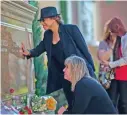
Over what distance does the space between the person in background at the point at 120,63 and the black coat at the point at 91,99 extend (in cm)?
135

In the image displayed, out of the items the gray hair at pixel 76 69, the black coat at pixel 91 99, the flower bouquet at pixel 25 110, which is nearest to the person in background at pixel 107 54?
the flower bouquet at pixel 25 110

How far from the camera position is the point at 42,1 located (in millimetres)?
6215

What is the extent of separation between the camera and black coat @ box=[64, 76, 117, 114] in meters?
3.29

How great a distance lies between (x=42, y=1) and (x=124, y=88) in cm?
224

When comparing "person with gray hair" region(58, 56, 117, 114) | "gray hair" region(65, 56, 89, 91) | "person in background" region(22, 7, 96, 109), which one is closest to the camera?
"person with gray hair" region(58, 56, 117, 114)

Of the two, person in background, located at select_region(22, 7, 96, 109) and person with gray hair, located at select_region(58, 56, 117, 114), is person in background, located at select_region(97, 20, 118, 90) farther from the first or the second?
person with gray hair, located at select_region(58, 56, 117, 114)

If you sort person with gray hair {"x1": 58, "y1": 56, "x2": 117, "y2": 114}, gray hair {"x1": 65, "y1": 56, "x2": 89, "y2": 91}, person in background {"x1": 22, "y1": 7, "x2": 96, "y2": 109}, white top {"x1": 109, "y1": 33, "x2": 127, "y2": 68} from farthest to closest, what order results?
white top {"x1": 109, "y1": 33, "x2": 127, "y2": 68}, person in background {"x1": 22, "y1": 7, "x2": 96, "y2": 109}, gray hair {"x1": 65, "y1": 56, "x2": 89, "y2": 91}, person with gray hair {"x1": 58, "y1": 56, "x2": 117, "y2": 114}

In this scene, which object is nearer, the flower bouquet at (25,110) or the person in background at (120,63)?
the flower bouquet at (25,110)

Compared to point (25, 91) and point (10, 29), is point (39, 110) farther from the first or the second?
point (10, 29)

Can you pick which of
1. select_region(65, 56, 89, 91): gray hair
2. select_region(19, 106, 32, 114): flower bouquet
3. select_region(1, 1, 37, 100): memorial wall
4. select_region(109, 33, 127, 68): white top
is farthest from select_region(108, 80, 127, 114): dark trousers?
select_region(65, 56, 89, 91): gray hair

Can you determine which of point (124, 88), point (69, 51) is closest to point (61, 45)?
point (69, 51)

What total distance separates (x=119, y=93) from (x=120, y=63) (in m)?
0.39

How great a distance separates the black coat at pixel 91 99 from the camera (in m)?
3.29

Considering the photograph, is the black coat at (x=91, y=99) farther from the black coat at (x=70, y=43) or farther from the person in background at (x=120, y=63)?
the person in background at (x=120, y=63)
